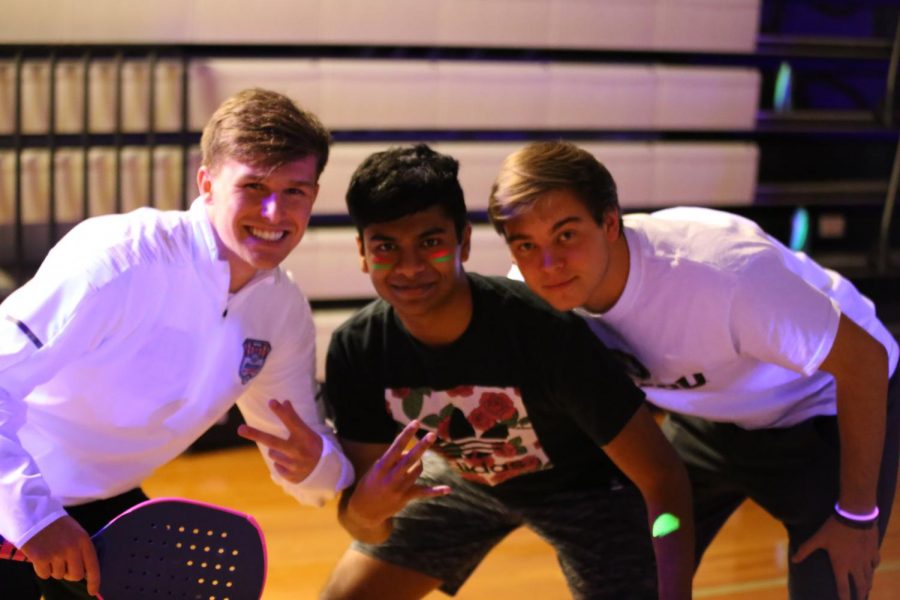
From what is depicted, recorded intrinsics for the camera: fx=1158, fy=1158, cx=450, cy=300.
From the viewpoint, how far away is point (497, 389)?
2.51 m

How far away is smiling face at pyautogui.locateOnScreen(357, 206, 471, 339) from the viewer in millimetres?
2379

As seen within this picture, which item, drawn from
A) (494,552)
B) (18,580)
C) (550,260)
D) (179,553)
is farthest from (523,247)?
(494,552)

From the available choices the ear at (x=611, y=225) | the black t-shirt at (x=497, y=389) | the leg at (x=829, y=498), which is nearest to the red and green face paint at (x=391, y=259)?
the black t-shirt at (x=497, y=389)

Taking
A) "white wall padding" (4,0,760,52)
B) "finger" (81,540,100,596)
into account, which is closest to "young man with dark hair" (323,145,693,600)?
"finger" (81,540,100,596)

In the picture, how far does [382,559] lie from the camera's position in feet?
9.19

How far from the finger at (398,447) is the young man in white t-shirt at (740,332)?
1.29ft

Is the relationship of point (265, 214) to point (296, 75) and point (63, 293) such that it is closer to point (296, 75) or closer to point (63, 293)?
point (63, 293)

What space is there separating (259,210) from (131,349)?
1.21 ft

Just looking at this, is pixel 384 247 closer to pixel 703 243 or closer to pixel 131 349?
pixel 131 349

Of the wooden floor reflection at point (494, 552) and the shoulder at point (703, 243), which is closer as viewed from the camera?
the shoulder at point (703, 243)

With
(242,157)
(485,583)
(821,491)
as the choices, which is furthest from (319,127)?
(485,583)

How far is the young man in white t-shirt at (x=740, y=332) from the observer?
2410mm

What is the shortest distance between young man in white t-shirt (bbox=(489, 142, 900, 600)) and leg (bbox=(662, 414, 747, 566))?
10 centimetres

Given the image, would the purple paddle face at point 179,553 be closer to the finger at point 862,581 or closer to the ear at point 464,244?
the ear at point 464,244
